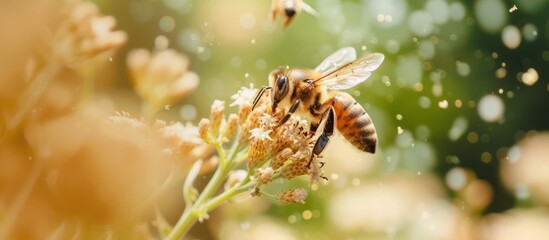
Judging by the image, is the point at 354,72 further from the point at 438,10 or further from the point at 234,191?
the point at 438,10

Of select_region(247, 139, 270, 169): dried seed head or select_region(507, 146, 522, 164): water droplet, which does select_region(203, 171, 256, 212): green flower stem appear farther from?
select_region(507, 146, 522, 164): water droplet

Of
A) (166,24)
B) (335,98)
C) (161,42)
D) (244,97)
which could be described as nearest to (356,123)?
(335,98)

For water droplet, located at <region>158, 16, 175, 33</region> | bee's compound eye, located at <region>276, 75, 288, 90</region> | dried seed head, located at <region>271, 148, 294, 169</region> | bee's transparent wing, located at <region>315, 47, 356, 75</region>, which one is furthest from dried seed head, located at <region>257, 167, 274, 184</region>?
A: water droplet, located at <region>158, 16, 175, 33</region>

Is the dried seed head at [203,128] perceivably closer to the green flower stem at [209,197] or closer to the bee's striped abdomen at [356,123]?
the green flower stem at [209,197]

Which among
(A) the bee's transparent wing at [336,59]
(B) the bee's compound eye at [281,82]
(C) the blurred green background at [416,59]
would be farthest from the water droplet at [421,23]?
(B) the bee's compound eye at [281,82]

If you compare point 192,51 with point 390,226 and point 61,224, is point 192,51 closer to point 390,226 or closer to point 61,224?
point 390,226

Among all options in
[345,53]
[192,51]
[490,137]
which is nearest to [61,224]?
[345,53]
